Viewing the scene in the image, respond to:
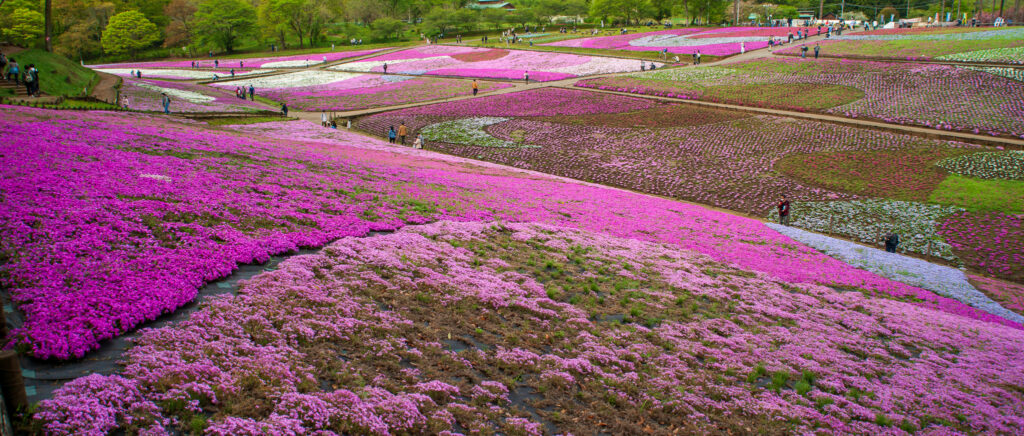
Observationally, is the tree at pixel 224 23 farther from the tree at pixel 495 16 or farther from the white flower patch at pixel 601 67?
the white flower patch at pixel 601 67

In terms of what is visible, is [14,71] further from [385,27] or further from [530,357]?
[385,27]

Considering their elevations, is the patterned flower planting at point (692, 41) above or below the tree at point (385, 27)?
below

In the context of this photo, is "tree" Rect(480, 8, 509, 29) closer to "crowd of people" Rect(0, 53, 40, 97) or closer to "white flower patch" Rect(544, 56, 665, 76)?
"white flower patch" Rect(544, 56, 665, 76)

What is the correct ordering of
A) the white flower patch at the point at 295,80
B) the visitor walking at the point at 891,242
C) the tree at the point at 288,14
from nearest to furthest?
the visitor walking at the point at 891,242, the white flower patch at the point at 295,80, the tree at the point at 288,14

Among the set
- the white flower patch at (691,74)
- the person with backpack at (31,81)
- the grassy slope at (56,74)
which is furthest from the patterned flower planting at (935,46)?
the grassy slope at (56,74)

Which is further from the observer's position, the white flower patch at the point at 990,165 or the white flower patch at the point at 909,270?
the white flower patch at the point at 990,165

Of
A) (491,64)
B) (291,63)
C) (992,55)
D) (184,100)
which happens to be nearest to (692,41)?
(491,64)

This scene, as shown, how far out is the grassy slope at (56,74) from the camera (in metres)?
41.4

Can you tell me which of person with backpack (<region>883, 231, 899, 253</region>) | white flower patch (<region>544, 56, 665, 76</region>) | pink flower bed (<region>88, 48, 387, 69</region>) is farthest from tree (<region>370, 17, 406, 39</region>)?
person with backpack (<region>883, 231, 899, 253</region>)

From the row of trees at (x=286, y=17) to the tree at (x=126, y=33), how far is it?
166mm

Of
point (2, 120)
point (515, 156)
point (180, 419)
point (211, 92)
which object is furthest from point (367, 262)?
point (211, 92)

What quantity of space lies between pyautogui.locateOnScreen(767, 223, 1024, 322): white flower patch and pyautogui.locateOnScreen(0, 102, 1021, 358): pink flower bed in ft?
3.24

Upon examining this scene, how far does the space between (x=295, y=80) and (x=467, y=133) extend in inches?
1675

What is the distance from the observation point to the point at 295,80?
7894cm
